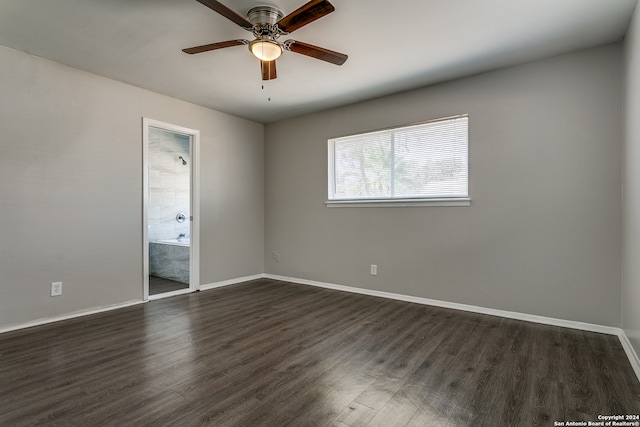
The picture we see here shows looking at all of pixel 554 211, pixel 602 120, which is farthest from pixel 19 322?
pixel 602 120

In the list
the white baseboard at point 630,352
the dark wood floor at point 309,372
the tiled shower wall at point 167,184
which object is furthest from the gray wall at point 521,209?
the tiled shower wall at point 167,184

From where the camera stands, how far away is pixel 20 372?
2033mm

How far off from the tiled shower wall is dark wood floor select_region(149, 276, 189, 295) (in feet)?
3.04

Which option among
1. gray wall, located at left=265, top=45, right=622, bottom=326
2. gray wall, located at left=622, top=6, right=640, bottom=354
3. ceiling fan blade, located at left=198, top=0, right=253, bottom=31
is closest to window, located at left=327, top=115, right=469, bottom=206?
gray wall, located at left=265, top=45, right=622, bottom=326

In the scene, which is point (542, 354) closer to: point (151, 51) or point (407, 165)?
point (407, 165)

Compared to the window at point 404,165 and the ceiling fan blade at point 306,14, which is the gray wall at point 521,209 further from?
the ceiling fan blade at point 306,14

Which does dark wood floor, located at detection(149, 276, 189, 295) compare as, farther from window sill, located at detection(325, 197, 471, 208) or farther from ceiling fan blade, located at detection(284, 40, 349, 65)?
ceiling fan blade, located at detection(284, 40, 349, 65)

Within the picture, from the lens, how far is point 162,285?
15.0ft

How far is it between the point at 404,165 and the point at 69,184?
11.7ft

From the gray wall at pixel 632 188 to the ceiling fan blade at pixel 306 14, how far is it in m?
2.07

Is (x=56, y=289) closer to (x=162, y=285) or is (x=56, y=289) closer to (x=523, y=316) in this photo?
(x=162, y=285)

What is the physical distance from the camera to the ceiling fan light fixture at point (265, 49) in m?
2.28

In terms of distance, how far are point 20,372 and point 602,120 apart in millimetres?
4758

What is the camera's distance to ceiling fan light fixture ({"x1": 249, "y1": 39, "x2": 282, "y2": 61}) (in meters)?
2.28
